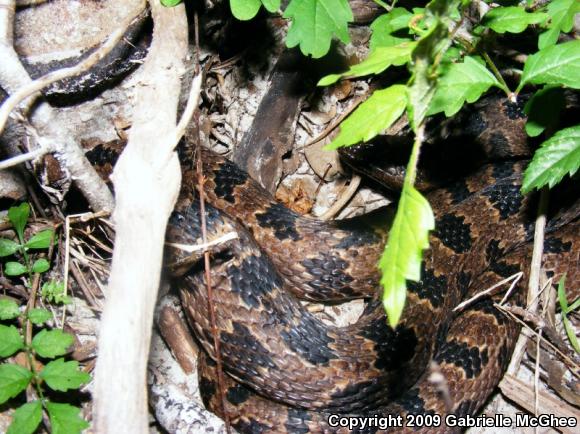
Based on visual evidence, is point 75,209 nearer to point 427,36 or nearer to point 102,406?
point 102,406

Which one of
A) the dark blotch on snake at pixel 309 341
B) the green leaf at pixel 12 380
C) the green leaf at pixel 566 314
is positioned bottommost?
the green leaf at pixel 566 314

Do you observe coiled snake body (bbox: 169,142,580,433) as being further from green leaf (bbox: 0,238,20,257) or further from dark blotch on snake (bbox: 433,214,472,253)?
green leaf (bbox: 0,238,20,257)

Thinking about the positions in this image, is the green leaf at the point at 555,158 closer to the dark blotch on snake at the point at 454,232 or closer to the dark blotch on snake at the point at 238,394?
the dark blotch on snake at the point at 454,232

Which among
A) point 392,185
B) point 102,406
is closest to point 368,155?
point 392,185

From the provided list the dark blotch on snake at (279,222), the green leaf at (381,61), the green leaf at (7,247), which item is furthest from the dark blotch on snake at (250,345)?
the green leaf at (381,61)

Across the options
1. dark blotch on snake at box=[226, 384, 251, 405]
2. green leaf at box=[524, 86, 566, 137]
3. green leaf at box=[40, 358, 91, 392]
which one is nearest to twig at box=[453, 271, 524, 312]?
green leaf at box=[524, 86, 566, 137]

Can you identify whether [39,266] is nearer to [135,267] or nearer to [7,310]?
[7,310]

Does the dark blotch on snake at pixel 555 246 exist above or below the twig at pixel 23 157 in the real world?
below
